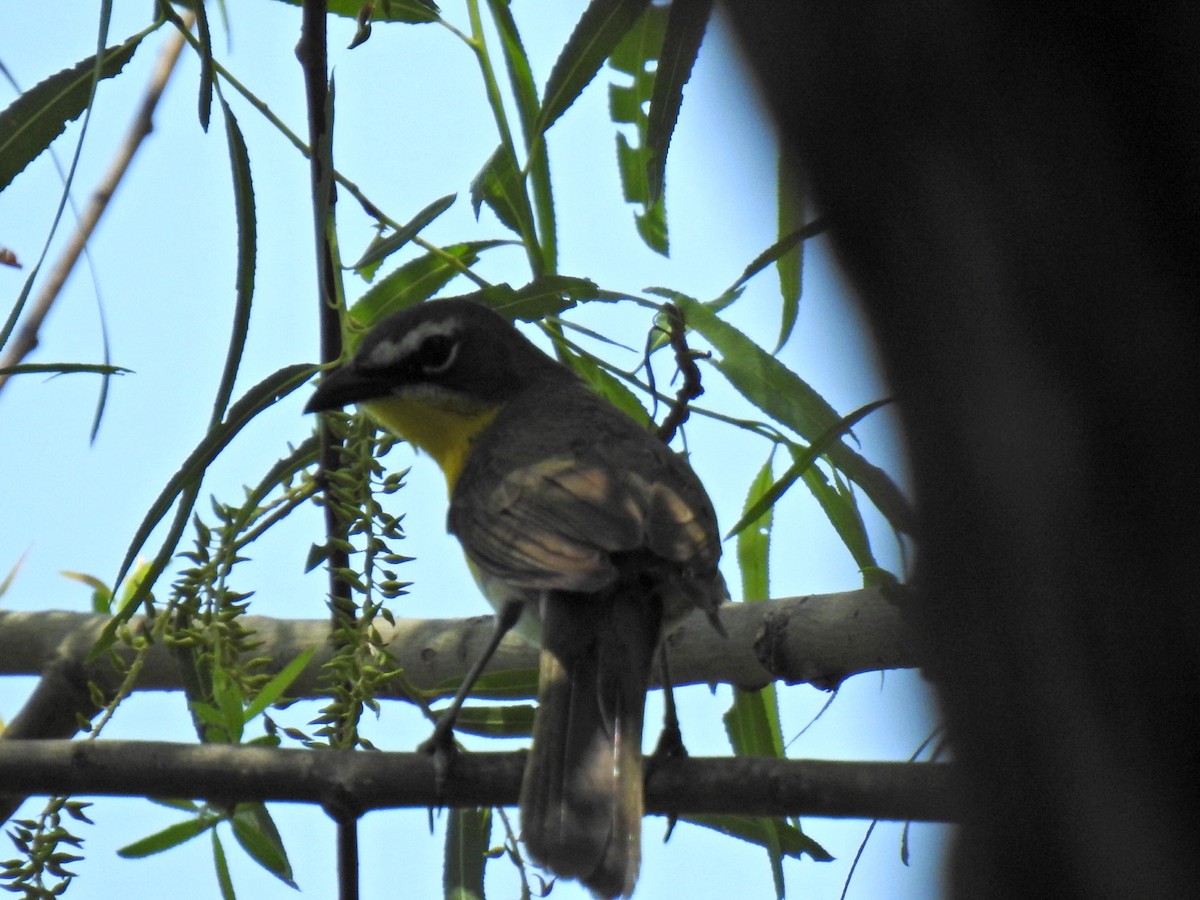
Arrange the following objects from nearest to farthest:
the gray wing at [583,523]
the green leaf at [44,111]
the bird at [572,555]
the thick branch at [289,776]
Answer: the thick branch at [289,776] < the bird at [572,555] < the gray wing at [583,523] < the green leaf at [44,111]

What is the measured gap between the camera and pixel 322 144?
272 centimetres

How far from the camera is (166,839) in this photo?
2557 millimetres

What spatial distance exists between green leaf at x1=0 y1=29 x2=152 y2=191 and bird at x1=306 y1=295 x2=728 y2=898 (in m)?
0.76

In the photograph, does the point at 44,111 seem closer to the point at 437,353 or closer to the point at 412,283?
the point at 412,283

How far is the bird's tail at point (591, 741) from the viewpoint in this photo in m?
2.44

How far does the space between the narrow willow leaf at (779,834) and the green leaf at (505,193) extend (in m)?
1.29

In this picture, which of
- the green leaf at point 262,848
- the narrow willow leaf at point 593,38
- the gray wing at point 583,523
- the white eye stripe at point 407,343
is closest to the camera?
the green leaf at point 262,848

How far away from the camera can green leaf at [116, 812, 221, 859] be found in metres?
2.53

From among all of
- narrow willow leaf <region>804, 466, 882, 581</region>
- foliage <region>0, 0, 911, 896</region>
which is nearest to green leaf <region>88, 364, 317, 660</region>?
foliage <region>0, 0, 911, 896</region>

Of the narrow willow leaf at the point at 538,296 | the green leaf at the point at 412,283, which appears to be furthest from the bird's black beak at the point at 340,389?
the narrow willow leaf at the point at 538,296

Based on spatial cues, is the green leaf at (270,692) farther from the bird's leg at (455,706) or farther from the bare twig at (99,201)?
the bare twig at (99,201)

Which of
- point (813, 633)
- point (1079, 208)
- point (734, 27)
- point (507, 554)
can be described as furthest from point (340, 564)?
point (1079, 208)

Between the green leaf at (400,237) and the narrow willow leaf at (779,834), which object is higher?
the green leaf at (400,237)

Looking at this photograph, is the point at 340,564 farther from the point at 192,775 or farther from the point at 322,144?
the point at 322,144
